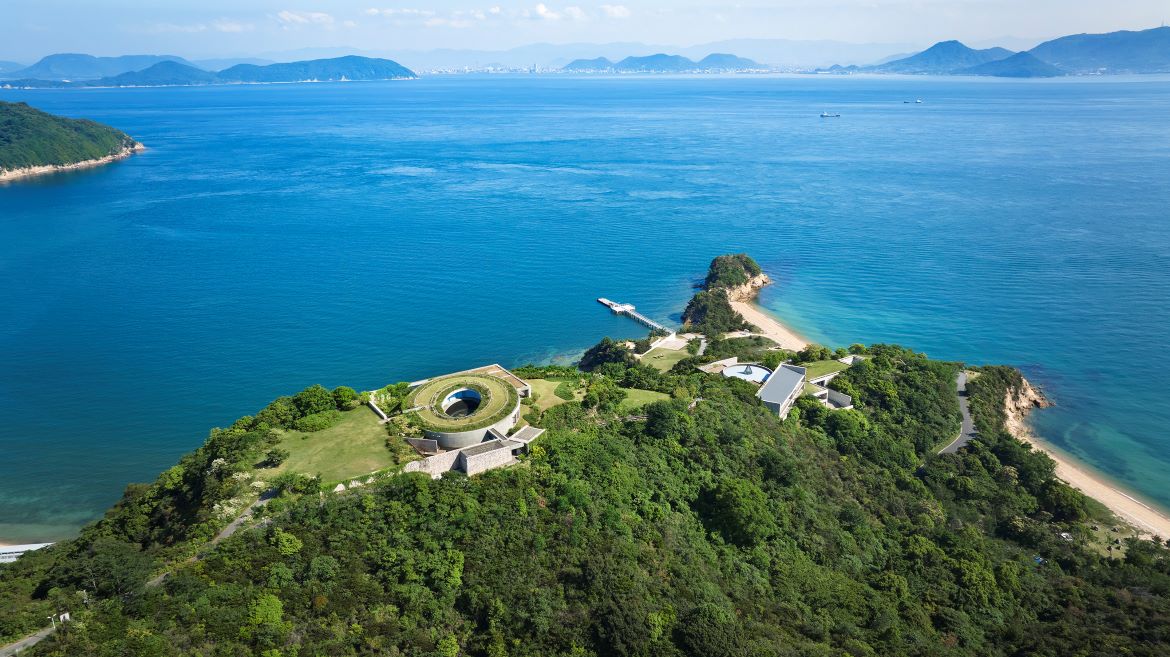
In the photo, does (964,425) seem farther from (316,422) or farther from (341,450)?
(316,422)

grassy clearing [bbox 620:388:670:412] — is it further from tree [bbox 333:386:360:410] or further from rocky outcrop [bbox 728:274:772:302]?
rocky outcrop [bbox 728:274:772:302]

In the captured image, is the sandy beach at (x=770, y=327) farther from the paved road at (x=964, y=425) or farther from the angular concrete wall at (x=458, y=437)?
the angular concrete wall at (x=458, y=437)

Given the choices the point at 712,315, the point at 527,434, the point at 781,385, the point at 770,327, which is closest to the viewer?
the point at 527,434

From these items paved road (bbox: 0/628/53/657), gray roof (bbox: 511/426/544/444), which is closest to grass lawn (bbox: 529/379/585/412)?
gray roof (bbox: 511/426/544/444)

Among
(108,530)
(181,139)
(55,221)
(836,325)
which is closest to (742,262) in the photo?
(836,325)

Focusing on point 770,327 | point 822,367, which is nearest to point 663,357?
point 822,367
